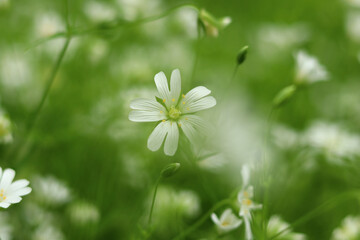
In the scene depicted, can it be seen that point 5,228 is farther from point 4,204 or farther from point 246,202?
point 246,202

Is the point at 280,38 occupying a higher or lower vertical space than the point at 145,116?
lower

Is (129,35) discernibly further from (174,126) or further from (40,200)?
(174,126)

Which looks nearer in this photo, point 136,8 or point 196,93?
point 196,93

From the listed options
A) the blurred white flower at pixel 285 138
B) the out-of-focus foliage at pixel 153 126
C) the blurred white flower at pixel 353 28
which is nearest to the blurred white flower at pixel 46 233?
the out-of-focus foliage at pixel 153 126

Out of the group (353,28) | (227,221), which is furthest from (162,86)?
(353,28)

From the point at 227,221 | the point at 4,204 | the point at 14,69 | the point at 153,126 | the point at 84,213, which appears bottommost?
the point at 227,221

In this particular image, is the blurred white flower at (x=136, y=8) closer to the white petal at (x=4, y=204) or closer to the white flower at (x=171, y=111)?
the white flower at (x=171, y=111)
